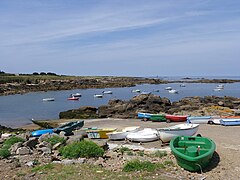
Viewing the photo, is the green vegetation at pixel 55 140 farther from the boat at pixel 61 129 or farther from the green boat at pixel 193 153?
the green boat at pixel 193 153

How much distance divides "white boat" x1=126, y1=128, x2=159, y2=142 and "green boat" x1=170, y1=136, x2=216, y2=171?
3.36 meters

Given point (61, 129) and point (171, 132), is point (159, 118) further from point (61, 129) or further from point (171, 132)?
point (171, 132)

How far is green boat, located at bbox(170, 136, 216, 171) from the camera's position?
1178cm

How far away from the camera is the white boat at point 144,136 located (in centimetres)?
1800

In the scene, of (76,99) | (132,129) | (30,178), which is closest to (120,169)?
(30,178)

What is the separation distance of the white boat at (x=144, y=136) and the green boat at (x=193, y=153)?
11.0ft

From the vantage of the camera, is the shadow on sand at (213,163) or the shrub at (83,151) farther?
the shrub at (83,151)

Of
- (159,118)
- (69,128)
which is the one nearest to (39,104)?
(159,118)

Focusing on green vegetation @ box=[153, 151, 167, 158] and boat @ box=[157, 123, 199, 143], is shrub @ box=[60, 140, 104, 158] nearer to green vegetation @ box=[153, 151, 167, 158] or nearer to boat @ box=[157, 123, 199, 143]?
green vegetation @ box=[153, 151, 167, 158]

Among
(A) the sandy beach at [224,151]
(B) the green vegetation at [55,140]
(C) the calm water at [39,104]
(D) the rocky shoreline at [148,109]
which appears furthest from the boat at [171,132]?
(C) the calm water at [39,104]

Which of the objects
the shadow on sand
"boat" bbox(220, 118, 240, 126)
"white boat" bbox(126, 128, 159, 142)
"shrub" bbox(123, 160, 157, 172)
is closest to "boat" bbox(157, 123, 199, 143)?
"white boat" bbox(126, 128, 159, 142)

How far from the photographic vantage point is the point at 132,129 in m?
20.4

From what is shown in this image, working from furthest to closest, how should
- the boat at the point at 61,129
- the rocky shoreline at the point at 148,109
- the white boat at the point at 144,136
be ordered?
the rocky shoreline at the point at 148,109
the boat at the point at 61,129
the white boat at the point at 144,136

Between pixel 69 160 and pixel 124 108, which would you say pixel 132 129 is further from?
pixel 124 108
